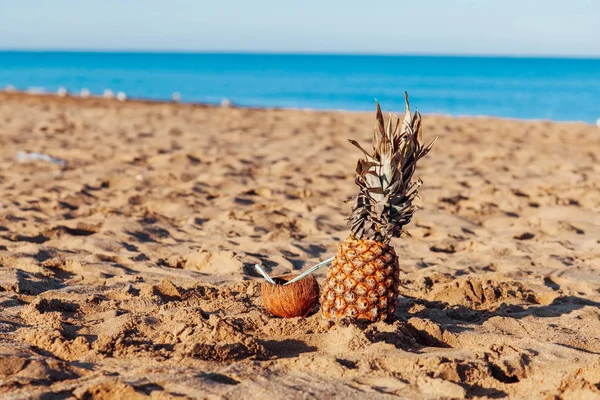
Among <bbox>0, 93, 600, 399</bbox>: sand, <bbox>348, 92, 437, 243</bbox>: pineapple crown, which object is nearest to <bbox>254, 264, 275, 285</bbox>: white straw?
<bbox>0, 93, 600, 399</bbox>: sand

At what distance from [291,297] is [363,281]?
1.25 ft

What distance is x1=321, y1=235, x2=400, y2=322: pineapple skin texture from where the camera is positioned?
3623 mm

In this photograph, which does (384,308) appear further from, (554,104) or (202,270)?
(554,104)

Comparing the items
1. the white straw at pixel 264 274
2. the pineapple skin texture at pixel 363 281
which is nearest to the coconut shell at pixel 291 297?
the white straw at pixel 264 274

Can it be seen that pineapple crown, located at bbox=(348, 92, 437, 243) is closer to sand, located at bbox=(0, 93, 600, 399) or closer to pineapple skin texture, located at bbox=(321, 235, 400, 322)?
pineapple skin texture, located at bbox=(321, 235, 400, 322)

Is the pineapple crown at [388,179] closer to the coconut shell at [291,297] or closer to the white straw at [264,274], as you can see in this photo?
the coconut shell at [291,297]

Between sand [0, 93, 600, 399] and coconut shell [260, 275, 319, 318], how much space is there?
0.08 metres

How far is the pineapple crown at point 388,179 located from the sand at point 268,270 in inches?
19.6

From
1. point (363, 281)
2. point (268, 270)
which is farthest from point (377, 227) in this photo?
point (268, 270)

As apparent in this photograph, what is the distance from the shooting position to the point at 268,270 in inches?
199

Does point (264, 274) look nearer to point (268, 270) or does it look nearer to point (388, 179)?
point (388, 179)

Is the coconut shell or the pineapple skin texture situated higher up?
the pineapple skin texture

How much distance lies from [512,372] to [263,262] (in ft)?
7.55

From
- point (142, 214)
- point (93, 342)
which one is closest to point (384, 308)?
point (93, 342)
